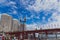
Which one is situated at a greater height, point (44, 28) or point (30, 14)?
point (30, 14)

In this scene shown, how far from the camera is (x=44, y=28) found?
3248mm

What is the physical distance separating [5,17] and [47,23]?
72cm

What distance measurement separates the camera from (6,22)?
330 centimetres

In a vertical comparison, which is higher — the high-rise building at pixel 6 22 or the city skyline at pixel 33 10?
the city skyline at pixel 33 10

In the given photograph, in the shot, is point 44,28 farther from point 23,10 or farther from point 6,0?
point 6,0

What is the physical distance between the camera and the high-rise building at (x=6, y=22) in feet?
10.8

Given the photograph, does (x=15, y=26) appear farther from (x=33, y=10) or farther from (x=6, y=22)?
(x=33, y=10)

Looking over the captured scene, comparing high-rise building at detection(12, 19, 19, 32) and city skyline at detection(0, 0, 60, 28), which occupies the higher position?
city skyline at detection(0, 0, 60, 28)

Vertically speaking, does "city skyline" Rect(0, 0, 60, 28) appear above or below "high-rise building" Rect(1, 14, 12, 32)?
above

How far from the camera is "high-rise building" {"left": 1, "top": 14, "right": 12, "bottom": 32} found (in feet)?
10.8

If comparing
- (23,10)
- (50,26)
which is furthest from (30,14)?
(50,26)

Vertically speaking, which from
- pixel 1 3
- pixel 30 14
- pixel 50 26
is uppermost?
pixel 1 3

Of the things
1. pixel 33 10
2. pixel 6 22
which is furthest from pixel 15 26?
pixel 33 10

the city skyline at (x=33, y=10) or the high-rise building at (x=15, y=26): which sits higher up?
the city skyline at (x=33, y=10)
